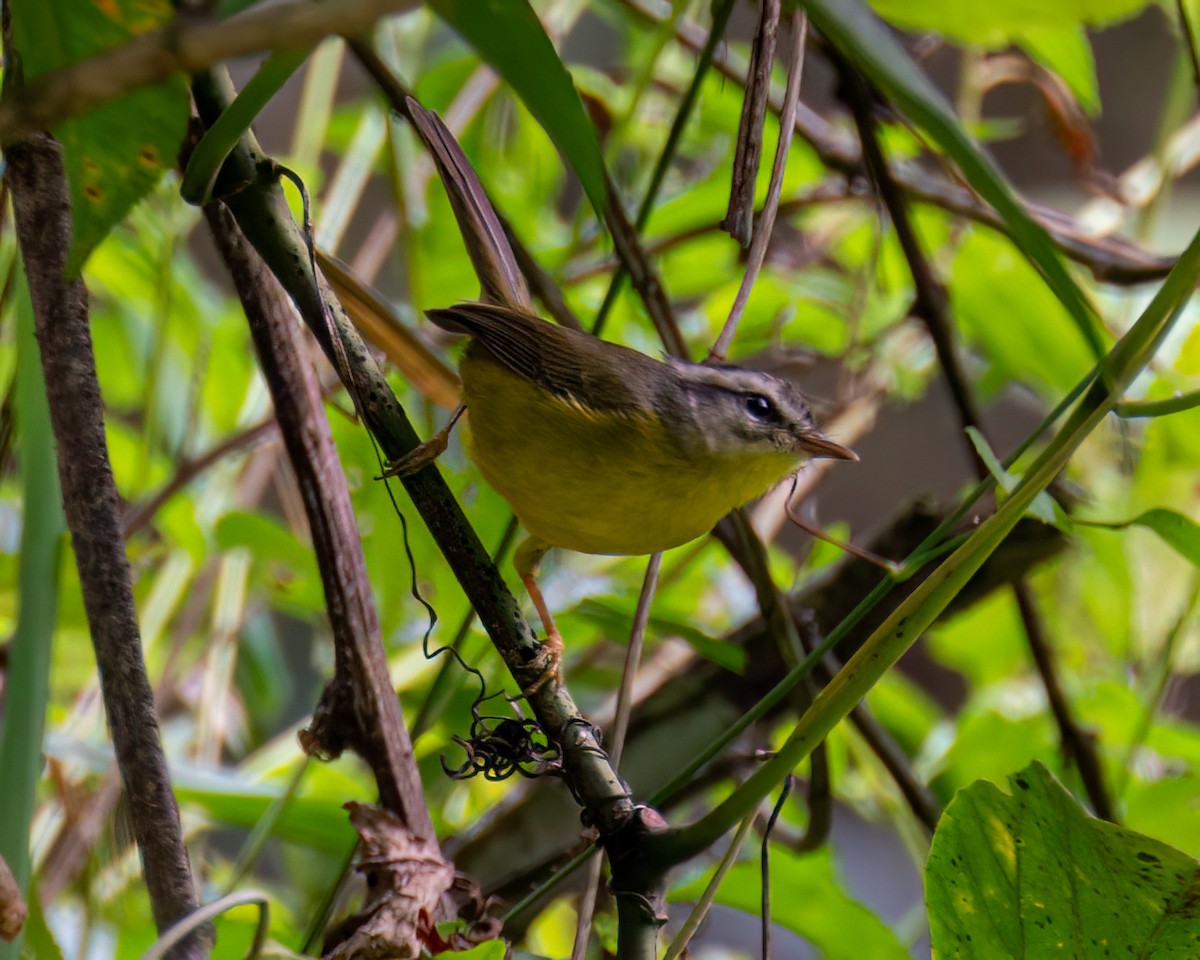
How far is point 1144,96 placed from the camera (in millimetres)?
5164

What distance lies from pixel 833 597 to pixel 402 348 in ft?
1.93

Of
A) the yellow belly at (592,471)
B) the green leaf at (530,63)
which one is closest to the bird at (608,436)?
the yellow belly at (592,471)

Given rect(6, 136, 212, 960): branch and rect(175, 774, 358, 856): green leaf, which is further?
rect(175, 774, 358, 856): green leaf

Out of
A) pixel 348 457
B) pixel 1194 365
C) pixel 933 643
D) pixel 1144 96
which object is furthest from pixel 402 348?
pixel 1144 96

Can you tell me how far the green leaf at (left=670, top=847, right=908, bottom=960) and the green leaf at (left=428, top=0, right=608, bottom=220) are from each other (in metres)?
0.73

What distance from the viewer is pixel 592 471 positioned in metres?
1.28

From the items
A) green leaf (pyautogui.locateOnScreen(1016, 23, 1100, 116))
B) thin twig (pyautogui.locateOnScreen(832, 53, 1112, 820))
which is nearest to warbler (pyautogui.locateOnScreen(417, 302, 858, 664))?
thin twig (pyautogui.locateOnScreen(832, 53, 1112, 820))

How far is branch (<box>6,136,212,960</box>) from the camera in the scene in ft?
2.27

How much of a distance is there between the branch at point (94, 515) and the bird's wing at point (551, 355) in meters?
0.60

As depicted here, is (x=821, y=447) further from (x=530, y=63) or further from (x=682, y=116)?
(x=530, y=63)

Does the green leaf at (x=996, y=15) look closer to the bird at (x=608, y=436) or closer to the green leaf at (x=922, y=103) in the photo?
the bird at (x=608, y=436)

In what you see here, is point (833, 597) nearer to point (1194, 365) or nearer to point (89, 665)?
point (1194, 365)

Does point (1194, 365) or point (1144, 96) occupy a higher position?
point (1144, 96)

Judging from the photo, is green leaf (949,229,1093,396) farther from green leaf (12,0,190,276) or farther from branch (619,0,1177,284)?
green leaf (12,0,190,276)
